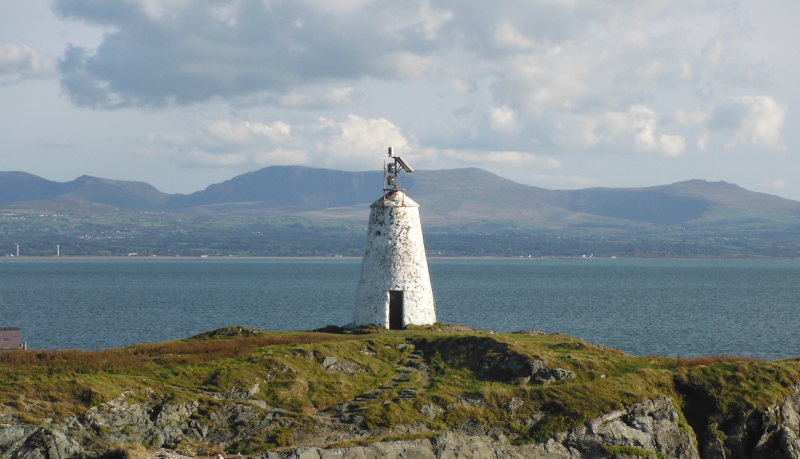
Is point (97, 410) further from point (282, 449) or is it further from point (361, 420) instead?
point (361, 420)

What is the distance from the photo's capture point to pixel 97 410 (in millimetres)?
25578

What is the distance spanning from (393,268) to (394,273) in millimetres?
238

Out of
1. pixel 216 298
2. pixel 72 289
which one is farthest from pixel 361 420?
pixel 72 289

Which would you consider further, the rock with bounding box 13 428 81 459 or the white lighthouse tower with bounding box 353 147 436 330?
the white lighthouse tower with bounding box 353 147 436 330

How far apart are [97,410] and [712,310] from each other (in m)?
87.0

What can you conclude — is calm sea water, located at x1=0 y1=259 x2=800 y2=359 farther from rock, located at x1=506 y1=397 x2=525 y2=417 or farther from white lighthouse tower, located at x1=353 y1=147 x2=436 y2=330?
rock, located at x1=506 y1=397 x2=525 y2=417

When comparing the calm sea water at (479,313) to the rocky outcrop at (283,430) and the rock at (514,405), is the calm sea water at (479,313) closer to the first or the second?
the rocky outcrop at (283,430)

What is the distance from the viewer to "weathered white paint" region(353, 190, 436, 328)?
42156 mm

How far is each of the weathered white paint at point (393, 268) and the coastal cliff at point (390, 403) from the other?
773cm

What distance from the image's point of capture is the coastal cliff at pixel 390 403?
25.6 meters

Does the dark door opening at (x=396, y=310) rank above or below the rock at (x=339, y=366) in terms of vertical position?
above

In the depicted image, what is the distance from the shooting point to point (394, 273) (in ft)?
138

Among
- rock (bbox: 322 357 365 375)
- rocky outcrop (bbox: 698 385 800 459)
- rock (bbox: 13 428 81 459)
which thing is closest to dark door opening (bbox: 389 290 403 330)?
rock (bbox: 322 357 365 375)

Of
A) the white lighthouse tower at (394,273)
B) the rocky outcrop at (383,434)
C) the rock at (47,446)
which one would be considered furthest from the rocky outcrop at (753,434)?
the rock at (47,446)
